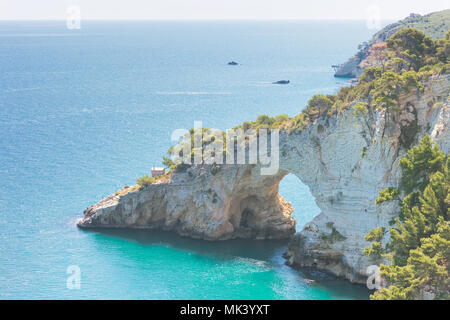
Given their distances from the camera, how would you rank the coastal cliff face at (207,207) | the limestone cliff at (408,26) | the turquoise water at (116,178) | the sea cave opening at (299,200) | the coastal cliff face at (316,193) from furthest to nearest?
1. the limestone cliff at (408,26)
2. the sea cave opening at (299,200)
3. the coastal cliff face at (207,207)
4. the turquoise water at (116,178)
5. the coastal cliff face at (316,193)

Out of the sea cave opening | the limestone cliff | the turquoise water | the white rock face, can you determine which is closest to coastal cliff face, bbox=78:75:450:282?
the white rock face

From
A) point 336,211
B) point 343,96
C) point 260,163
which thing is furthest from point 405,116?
point 260,163

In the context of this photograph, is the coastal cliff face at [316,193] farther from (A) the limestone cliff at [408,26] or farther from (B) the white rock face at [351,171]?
(A) the limestone cliff at [408,26]

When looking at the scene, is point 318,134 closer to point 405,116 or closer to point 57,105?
point 405,116

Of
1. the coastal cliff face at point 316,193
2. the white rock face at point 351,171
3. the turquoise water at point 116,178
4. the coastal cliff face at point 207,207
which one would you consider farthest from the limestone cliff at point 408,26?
the white rock face at point 351,171

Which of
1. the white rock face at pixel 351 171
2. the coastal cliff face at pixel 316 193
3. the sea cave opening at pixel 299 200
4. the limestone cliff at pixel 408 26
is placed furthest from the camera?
the limestone cliff at pixel 408 26

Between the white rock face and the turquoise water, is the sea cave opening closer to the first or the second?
the turquoise water

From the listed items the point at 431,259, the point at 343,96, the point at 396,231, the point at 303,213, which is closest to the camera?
the point at 431,259
